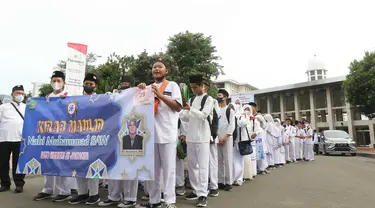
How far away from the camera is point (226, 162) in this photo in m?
5.19

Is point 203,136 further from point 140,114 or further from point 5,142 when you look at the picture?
point 5,142

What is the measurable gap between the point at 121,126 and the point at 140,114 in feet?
1.12

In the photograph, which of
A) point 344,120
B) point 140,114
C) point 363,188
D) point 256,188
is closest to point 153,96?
point 140,114

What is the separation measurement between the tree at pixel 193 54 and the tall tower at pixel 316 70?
26034 millimetres

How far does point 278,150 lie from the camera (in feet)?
32.7

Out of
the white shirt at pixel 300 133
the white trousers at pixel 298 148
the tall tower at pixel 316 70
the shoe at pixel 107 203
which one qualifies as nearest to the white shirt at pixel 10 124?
the shoe at pixel 107 203

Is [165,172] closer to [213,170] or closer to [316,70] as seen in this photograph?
[213,170]

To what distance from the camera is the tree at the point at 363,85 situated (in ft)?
59.4

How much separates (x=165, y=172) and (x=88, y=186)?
4.39ft

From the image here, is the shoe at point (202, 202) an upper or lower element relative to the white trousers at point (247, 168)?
lower

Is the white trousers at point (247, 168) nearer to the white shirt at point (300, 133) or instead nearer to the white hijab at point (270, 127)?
the white hijab at point (270, 127)

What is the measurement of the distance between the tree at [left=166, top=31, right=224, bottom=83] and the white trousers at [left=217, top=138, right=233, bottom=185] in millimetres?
18593

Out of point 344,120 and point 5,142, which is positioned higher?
point 344,120

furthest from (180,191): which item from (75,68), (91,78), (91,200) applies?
(75,68)
